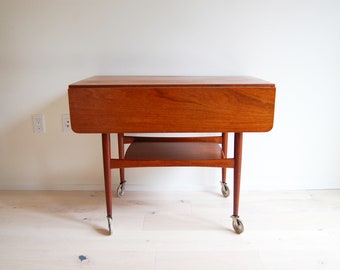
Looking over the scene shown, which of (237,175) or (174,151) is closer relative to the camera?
(237,175)

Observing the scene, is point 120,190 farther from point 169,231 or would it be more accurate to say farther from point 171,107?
point 171,107

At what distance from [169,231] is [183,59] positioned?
85 cm

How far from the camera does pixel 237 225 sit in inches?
47.2

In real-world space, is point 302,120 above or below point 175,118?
below

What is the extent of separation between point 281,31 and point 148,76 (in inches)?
28.0

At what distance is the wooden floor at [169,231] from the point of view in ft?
3.39

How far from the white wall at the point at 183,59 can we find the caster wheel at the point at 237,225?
401mm

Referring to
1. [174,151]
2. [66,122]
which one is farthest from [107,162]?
[66,122]

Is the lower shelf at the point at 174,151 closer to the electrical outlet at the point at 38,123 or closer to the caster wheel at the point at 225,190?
the caster wheel at the point at 225,190

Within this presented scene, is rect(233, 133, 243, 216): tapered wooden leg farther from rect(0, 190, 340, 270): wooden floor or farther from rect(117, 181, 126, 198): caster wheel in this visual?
rect(117, 181, 126, 198): caster wheel

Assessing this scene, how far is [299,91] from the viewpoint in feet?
4.75

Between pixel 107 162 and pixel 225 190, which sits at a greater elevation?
pixel 107 162

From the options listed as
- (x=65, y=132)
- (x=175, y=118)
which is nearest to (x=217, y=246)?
(x=175, y=118)

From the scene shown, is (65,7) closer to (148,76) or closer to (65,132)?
(148,76)
